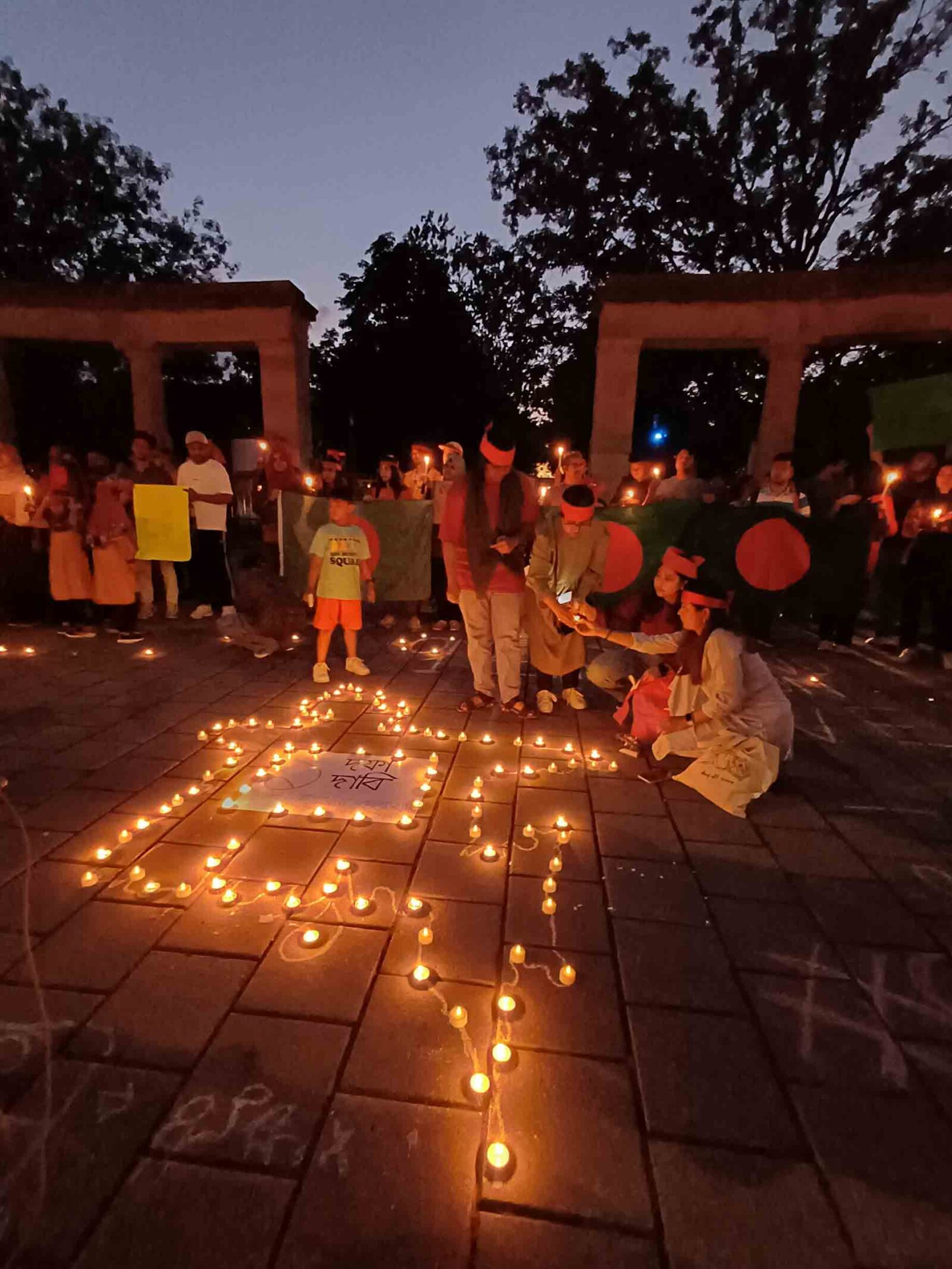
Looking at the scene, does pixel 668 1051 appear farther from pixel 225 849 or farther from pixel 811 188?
pixel 811 188

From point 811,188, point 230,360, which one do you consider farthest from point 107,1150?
point 230,360

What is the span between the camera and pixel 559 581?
5.64m

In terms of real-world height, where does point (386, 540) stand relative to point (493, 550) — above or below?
below

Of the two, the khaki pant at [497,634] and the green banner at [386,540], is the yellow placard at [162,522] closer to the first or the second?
the green banner at [386,540]

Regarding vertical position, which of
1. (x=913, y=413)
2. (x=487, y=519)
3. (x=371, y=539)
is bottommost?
(x=371, y=539)

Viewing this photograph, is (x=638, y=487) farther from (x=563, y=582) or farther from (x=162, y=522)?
(x=162, y=522)

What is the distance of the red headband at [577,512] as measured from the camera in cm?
538

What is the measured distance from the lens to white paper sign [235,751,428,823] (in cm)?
388

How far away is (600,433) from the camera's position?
10477 mm

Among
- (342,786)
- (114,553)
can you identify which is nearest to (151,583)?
(114,553)

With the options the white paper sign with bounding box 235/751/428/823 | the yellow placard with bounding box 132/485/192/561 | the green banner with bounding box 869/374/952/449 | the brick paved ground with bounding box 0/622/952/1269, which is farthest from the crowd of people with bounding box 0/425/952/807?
the white paper sign with bounding box 235/751/428/823

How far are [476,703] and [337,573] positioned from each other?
6.36 feet

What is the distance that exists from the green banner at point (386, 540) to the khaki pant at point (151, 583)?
1.64 m

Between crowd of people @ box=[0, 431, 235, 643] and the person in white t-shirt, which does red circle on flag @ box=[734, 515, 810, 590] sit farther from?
crowd of people @ box=[0, 431, 235, 643]
